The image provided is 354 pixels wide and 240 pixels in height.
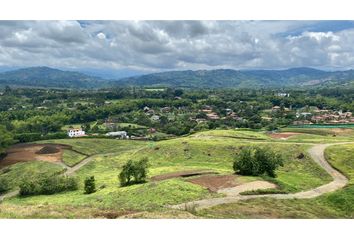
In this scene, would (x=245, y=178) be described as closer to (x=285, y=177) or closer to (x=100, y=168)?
(x=285, y=177)

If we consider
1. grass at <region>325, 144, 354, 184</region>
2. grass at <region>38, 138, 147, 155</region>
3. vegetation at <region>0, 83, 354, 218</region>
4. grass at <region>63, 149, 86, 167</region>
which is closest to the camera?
vegetation at <region>0, 83, 354, 218</region>

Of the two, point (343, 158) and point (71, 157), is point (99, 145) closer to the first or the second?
point (71, 157)

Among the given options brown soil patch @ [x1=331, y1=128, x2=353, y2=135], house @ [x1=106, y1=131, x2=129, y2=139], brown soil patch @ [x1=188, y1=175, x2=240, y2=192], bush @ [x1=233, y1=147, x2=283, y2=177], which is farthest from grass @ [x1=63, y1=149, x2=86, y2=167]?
brown soil patch @ [x1=331, y1=128, x2=353, y2=135]

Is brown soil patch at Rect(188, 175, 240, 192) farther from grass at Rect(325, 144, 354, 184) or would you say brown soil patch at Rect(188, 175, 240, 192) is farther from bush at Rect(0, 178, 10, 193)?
bush at Rect(0, 178, 10, 193)

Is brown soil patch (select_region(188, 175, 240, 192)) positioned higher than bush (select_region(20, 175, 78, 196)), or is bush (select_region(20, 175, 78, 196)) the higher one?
brown soil patch (select_region(188, 175, 240, 192))

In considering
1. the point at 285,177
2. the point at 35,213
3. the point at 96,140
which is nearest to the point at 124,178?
the point at 35,213

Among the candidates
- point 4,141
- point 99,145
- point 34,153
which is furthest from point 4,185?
point 99,145
